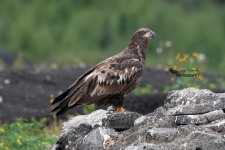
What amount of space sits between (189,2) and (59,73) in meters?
14.2

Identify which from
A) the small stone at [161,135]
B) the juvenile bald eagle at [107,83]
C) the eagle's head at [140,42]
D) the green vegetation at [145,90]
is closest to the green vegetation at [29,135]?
the juvenile bald eagle at [107,83]

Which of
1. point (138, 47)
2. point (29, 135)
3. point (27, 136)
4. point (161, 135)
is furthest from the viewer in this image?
point (29, 135)

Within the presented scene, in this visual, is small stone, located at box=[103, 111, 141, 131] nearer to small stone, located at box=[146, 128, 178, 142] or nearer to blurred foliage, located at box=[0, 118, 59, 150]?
small stone, located at box=[146, 128, 178, 142]

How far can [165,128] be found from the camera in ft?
29.6

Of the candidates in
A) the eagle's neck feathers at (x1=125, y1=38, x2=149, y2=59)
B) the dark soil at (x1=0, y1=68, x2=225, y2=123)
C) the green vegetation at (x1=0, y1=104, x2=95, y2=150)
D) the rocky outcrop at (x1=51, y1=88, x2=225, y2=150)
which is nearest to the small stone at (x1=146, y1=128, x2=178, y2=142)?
the rocky outcrop at (x1=51, y1=88, x2=225, y2=150)

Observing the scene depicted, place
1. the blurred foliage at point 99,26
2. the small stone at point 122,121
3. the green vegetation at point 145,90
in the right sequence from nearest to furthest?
the small stone at point 122,121, the green vegetation at point 145,90, the blurred foliage at point 99,26

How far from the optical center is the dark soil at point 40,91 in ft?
50.4

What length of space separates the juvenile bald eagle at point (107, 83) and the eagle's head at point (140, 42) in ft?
0.20

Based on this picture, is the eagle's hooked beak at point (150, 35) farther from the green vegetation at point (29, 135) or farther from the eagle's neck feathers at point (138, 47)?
the green vegetation at point (29, 135)

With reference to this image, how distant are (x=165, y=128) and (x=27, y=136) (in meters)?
3.63

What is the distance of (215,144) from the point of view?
8539 millimetres

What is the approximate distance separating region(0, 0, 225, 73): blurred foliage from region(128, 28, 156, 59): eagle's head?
1863cm

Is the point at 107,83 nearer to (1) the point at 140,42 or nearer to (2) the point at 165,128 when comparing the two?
(1) the point at 140,42

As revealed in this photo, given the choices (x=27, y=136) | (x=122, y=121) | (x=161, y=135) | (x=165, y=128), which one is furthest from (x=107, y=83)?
(x=27, y=136)
